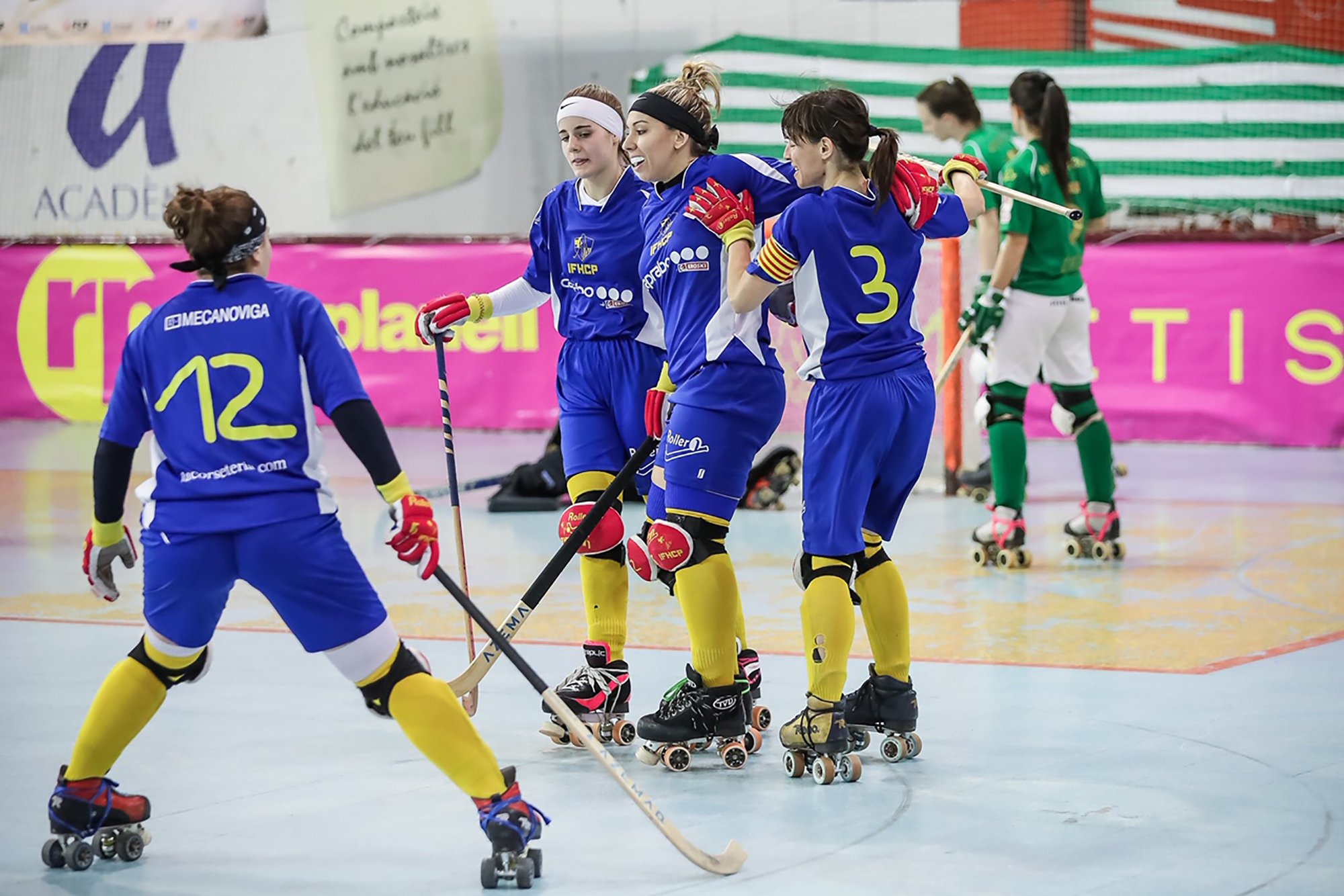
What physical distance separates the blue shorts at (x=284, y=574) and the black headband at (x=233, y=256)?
55cm

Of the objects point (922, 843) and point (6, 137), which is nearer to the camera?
point (922, 843)

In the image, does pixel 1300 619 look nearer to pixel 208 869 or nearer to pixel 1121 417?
pixel 208 869

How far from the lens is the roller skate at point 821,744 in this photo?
4.35m

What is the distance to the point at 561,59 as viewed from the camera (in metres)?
14.5

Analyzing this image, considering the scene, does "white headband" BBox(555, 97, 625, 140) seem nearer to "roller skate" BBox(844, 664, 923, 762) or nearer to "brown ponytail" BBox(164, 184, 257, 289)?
"brown ponytail" BBox(164, 184, 257, 289)

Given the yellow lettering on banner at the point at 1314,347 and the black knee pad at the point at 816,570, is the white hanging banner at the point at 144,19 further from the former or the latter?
the black knee pad at the point at 816,570

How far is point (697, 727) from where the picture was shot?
15.0 ft

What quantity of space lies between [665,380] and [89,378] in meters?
9.06

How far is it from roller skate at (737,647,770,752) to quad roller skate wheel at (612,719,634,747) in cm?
33

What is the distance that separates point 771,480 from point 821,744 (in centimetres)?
484

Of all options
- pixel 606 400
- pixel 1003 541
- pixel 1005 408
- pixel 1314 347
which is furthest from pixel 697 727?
pixel 1314 347

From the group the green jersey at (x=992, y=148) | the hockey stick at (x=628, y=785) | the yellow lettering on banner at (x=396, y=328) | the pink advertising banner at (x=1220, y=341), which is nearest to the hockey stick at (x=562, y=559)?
the hockey stick at (x=628, y=785)

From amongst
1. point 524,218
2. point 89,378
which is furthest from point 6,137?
point 524,218

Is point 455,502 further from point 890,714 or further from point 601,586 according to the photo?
point 890,714
